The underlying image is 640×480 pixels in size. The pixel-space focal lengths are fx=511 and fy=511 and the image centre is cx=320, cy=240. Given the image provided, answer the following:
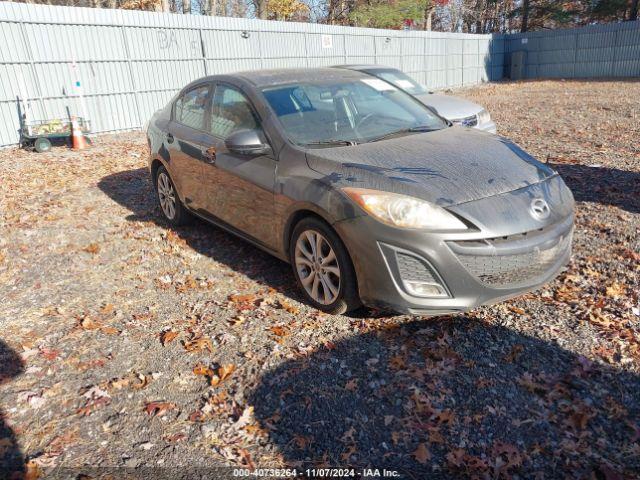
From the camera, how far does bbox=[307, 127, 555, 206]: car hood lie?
10.8 feet

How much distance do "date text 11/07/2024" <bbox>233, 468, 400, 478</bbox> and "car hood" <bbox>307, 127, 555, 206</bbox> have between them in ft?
5.26

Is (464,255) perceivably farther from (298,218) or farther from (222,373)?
(222,373)

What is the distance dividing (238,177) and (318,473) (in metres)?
2.65

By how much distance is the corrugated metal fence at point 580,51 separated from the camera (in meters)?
28.1

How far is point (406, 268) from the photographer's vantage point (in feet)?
10.4

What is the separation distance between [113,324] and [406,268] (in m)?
2.32

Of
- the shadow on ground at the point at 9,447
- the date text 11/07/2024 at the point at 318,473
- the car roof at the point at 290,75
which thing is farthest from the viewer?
the car roof at the point at 290,75

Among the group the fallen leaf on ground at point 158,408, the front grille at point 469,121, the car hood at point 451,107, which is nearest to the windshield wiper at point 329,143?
the fallen leaf on ground at point 158,408

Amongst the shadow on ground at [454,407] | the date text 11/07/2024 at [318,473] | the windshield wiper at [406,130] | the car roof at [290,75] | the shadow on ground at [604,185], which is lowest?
the date text 11/07/2024 at [318,473]

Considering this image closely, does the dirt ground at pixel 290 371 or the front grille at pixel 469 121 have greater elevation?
the front grille at pixel 469 121

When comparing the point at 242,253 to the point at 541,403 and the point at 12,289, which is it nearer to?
the point at 12,289

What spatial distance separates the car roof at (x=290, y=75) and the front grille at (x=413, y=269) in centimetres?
222

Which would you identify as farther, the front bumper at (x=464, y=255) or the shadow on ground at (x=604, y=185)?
the shadow on ground at (x=604, y=185)

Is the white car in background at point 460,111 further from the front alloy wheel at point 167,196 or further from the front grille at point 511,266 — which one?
the front grille at point 511,266
